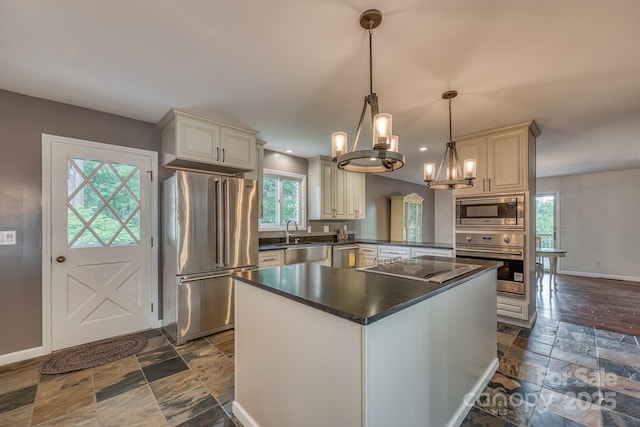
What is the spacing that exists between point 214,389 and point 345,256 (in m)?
3.00

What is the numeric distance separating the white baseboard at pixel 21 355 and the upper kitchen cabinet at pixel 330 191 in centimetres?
362

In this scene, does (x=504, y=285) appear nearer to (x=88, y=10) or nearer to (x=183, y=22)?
(x=183, y=22)

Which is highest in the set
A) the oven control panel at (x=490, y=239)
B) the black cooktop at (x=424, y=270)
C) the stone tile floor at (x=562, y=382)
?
the oven control panel at (x=490, y=239)

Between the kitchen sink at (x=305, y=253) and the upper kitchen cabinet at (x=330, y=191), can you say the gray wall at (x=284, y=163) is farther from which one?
the kitchen sink at (x=305, y=253)

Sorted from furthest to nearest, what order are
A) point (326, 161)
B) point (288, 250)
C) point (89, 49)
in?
1. point (326, 161)
2. point (288, 250)
3. point (89, 49)

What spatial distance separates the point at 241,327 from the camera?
Result: 1800 mm

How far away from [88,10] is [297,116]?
1864 millimetres

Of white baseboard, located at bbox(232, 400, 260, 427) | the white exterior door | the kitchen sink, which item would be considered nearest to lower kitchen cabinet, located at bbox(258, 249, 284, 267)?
the kitchen sink

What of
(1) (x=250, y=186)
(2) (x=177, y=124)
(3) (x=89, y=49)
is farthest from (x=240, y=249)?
(3) (x=89, y=49)

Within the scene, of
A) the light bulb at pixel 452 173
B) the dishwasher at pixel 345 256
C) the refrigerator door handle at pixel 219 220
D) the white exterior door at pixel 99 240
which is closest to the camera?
the light bulb at pixel 452 173

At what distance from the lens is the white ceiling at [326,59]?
1.60 m

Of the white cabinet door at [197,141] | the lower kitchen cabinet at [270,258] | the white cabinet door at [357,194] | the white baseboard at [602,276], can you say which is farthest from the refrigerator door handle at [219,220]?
the white baseboard at [602,276]

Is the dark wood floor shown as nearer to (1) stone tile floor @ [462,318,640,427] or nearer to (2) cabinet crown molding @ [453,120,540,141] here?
(1) stone tile floor @ [462,318,640,427]

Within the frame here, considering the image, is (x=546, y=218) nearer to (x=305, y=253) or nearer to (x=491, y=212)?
(x=491, y=212)
